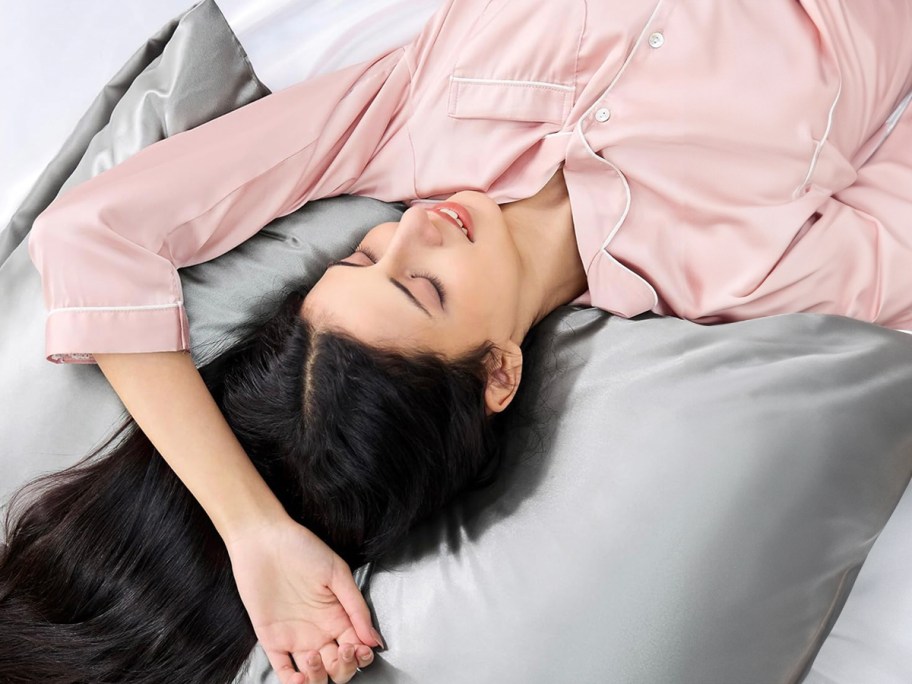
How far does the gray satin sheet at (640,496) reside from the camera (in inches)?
38.4

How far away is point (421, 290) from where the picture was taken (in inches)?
41.5

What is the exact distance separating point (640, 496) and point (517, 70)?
2.19ft

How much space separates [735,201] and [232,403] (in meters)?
0.81

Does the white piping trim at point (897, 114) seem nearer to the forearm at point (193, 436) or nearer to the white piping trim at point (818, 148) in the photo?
the white piping trim at point (818, 148)

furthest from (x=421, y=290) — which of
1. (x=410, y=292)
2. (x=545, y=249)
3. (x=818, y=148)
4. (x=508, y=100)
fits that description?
(x=818, y=148)

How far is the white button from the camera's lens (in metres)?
1.20

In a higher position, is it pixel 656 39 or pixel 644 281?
pixel 656 39

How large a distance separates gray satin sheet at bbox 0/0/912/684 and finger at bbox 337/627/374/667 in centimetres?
2

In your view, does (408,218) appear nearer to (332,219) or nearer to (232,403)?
(332,219)

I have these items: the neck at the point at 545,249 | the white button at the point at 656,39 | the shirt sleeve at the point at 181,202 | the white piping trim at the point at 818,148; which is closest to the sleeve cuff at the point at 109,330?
the shirt sleeve at the point at 181,202

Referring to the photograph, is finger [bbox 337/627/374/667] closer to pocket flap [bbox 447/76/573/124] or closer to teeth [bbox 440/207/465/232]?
teeth [bbox 440/207/465/232]

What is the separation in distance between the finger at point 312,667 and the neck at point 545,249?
0.52 meters

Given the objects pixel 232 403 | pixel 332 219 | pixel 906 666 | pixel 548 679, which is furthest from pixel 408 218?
pixel 906 666

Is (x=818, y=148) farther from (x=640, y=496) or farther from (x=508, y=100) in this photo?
(x=640, y=496)
